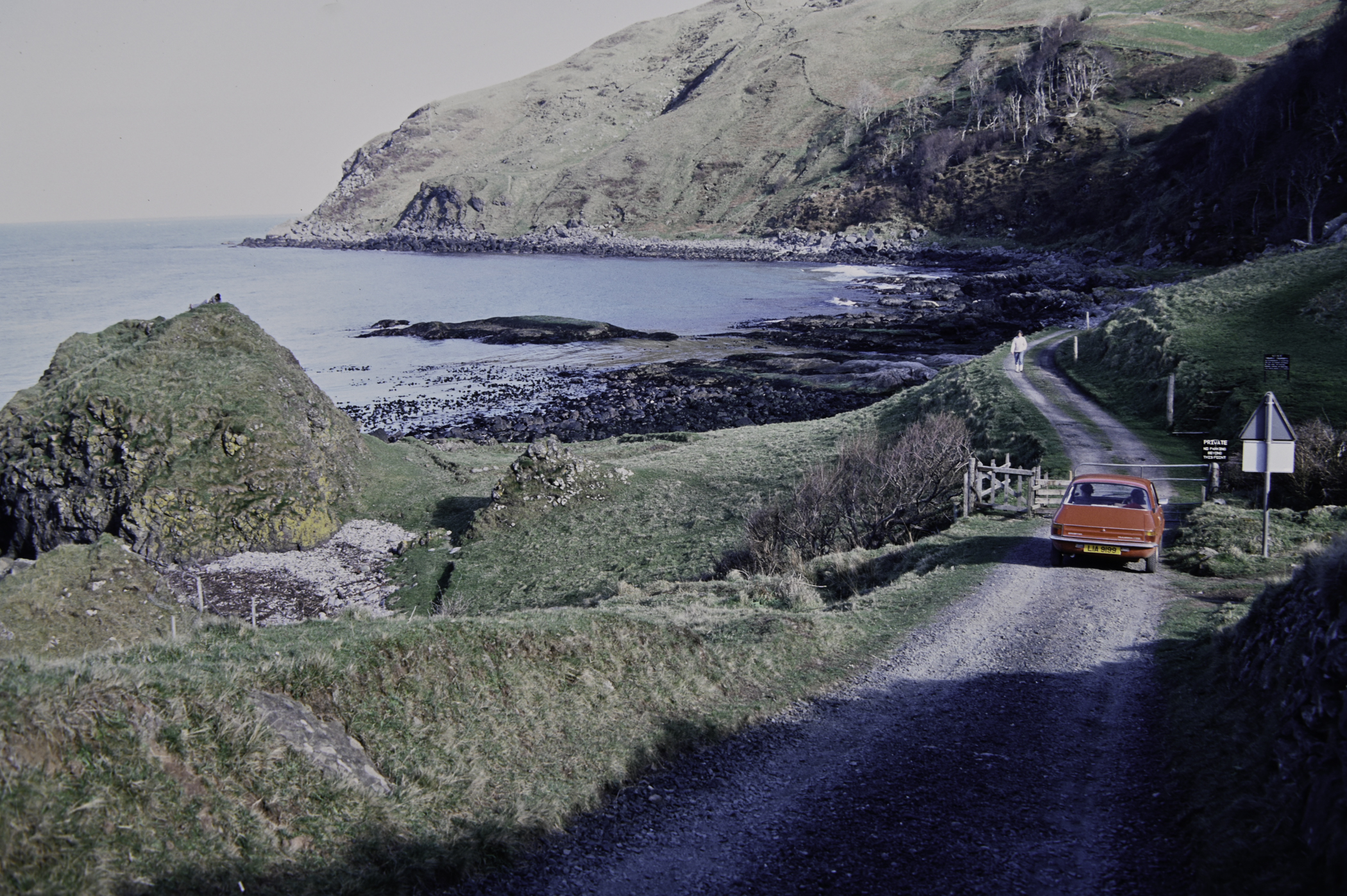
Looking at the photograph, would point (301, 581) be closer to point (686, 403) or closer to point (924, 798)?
point (924, 798)

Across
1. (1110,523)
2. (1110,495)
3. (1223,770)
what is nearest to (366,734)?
(1223,770)

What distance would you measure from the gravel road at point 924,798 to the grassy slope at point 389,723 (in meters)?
0.52

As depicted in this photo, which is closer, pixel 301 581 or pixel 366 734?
pixel 366 734

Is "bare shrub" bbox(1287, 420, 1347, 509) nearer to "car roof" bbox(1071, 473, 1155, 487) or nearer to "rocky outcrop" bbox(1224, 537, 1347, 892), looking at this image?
"car roof" bbox(1071, 473, 1155, 487)

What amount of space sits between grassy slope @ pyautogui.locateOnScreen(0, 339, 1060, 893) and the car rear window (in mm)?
2866

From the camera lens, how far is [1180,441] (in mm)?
27844

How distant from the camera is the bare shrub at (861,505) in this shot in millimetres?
23141

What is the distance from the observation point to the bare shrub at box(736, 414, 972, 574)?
23141mm

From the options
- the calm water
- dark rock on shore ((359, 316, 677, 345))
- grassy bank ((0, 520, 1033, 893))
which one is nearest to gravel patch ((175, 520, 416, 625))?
grassy bank ((0, 520, 1033, 893))

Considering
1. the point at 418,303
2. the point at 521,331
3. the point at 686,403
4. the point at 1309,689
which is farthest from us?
the point at 418,303

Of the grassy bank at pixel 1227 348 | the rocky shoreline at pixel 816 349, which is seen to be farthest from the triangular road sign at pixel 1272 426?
the rocky shoreline at pixel 816 349

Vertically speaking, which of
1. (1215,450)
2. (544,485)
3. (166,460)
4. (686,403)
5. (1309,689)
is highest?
(1215,450)

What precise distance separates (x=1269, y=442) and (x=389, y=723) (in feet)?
50.0

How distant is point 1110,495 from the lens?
1753 centimetres
